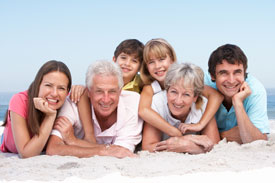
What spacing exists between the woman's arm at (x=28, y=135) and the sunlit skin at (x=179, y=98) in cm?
147

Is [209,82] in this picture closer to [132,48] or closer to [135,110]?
[132,48]

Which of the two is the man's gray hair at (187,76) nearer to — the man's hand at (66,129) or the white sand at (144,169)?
the white sand at (144,169)

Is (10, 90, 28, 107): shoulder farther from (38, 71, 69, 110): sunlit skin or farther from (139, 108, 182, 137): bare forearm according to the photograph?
(139, 108, 182, 137): bare forearm

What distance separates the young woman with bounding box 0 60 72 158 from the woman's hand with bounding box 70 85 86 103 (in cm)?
14

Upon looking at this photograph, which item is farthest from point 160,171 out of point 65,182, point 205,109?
point 205,109

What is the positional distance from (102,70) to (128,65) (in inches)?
46.6

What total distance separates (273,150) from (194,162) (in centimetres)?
128

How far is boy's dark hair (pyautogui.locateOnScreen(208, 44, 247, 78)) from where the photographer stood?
4.28m

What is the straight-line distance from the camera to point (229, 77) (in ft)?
14.0

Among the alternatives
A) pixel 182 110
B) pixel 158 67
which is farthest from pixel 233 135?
pixel 158 67

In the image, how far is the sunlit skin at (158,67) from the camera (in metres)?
4.53

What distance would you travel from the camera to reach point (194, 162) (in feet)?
9.92

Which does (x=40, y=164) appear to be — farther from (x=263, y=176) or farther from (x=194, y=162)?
(x=263, y=176)

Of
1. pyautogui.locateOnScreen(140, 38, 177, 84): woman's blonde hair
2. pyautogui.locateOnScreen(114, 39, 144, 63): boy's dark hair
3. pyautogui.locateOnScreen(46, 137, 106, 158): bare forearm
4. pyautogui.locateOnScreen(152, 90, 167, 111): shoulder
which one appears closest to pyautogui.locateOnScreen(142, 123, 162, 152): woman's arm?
pyautogui.locateOnScreen(152, 90, 167, 111): shoulder
